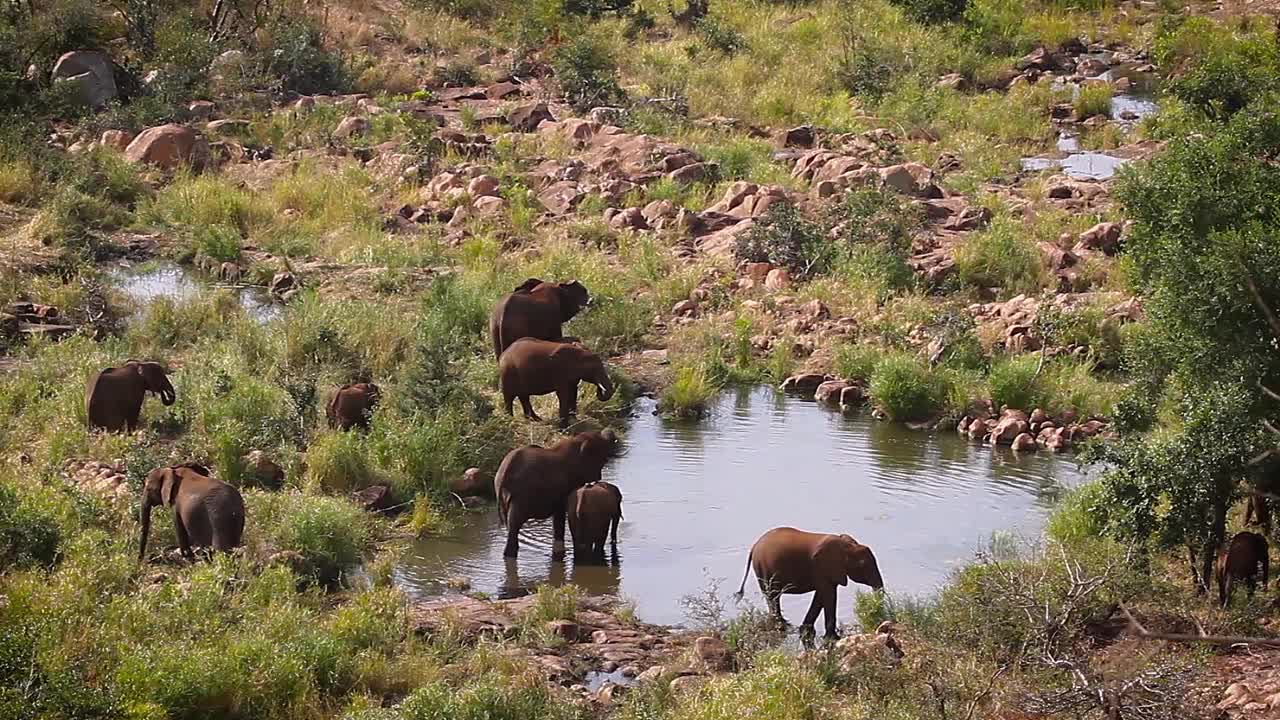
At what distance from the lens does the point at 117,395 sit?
43.8 feet

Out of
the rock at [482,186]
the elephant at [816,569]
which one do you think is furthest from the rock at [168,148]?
the elephant at [816,569]

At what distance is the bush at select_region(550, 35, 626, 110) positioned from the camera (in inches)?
1080

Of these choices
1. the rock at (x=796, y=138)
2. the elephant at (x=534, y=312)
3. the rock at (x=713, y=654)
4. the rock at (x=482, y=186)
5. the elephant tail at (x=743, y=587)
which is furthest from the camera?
the rock at (x=796, y=138)

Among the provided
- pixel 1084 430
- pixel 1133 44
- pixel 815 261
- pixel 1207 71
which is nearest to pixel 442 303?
pixel 815 261

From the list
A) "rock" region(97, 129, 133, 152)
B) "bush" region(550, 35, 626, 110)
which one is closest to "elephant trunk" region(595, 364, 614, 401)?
"rock" region(97, 129, 133, 152)

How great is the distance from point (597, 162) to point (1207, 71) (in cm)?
769

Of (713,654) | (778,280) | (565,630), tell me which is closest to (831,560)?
(713,654)

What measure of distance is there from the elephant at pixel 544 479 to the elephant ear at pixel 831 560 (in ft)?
7.38

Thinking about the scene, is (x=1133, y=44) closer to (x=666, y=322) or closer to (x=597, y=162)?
(x=597, y=162)

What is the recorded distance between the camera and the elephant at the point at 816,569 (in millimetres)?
10516

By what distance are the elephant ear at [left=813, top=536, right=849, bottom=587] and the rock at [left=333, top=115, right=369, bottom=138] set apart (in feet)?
52.1

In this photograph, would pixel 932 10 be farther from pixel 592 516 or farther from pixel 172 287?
pixel 592 516

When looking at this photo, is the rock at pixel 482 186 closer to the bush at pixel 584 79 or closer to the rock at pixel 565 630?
the bush at pixel 584 79

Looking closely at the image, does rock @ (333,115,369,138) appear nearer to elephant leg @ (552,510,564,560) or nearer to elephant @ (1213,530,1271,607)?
elephant leg @ (552,510,564,560)
